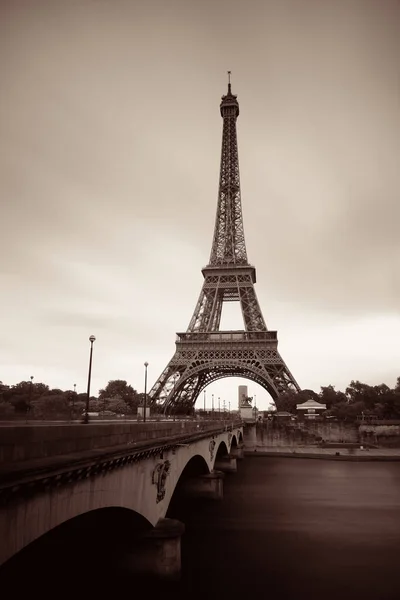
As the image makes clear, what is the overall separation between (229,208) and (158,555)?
86.3m

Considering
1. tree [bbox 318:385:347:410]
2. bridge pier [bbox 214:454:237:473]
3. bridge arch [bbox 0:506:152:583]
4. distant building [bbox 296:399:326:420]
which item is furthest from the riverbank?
bridge arch [bbox 0:506:152:583]

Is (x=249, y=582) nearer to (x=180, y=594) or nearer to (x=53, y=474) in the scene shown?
(x=180, y=594)

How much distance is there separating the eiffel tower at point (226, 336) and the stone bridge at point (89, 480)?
5427cm

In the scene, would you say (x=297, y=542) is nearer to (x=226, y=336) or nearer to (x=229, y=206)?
(x=226, y=336)

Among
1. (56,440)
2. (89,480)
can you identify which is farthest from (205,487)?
(56,440)

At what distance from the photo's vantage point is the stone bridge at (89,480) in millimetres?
7143

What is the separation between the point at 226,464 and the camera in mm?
53375

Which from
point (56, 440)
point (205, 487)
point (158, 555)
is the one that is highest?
point (56, 440)

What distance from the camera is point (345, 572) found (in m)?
19.4

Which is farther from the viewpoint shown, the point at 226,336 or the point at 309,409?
the point at 309,409

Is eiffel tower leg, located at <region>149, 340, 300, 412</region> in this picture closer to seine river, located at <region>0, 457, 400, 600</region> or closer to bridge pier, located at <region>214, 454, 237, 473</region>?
bridge pier, located at <region>214, 454, 237, 473</region>

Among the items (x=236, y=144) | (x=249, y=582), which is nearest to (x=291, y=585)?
(x=249, y=582)

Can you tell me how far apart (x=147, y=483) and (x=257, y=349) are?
62.6 meters

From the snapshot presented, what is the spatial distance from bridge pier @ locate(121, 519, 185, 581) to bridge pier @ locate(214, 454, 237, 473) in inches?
1463
